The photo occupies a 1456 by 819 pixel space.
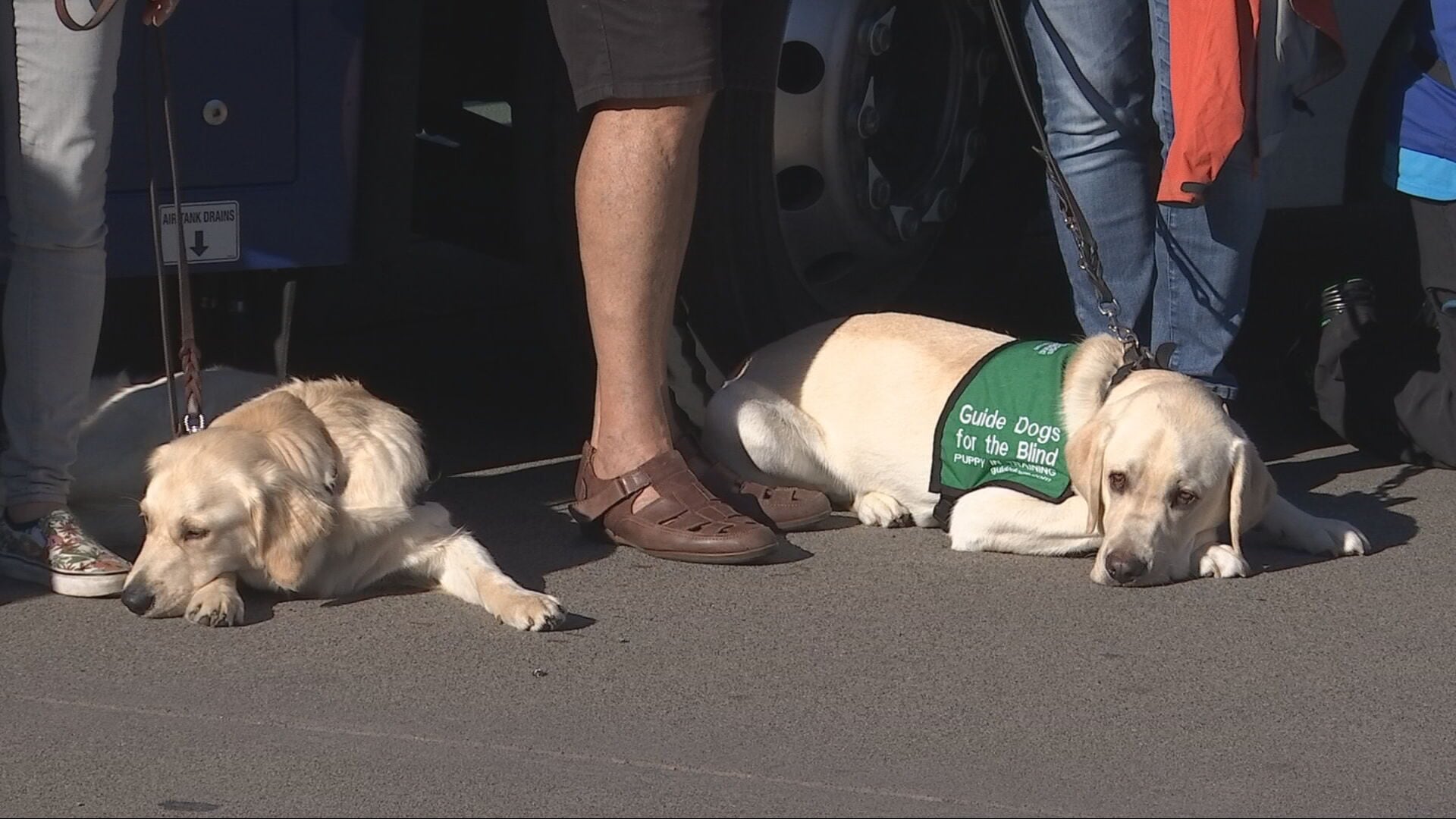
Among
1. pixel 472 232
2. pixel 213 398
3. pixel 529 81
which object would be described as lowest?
pixel 213 398

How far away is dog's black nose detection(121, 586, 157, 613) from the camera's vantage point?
3438 millimetres

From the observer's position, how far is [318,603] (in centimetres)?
363

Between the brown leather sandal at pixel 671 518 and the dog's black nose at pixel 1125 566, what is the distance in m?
0.69

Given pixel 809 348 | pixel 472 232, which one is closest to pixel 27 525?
pixel 472 232

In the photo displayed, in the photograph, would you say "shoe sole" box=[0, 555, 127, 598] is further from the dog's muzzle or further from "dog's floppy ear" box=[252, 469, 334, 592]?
the dog's muzzle

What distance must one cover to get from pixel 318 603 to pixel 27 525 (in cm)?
61

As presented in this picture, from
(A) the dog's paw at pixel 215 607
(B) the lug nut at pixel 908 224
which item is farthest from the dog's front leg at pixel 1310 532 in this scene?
(A) the dog's paw at pixel 215 607

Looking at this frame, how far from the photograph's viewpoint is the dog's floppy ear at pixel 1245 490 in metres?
3.77

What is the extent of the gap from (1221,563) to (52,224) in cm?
241

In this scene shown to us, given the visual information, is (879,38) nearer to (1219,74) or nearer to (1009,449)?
(1219,74)

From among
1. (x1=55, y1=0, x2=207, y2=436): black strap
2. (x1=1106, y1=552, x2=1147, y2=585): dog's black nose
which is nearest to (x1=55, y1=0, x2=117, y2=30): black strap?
(x1=55, y1=0, x2=207, y2=436): black strap

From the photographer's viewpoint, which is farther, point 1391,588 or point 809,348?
point 809,348

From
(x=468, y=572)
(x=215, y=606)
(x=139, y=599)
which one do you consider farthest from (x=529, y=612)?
(x=139, y=599)

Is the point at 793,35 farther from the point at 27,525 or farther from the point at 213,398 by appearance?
the point at 27,525
